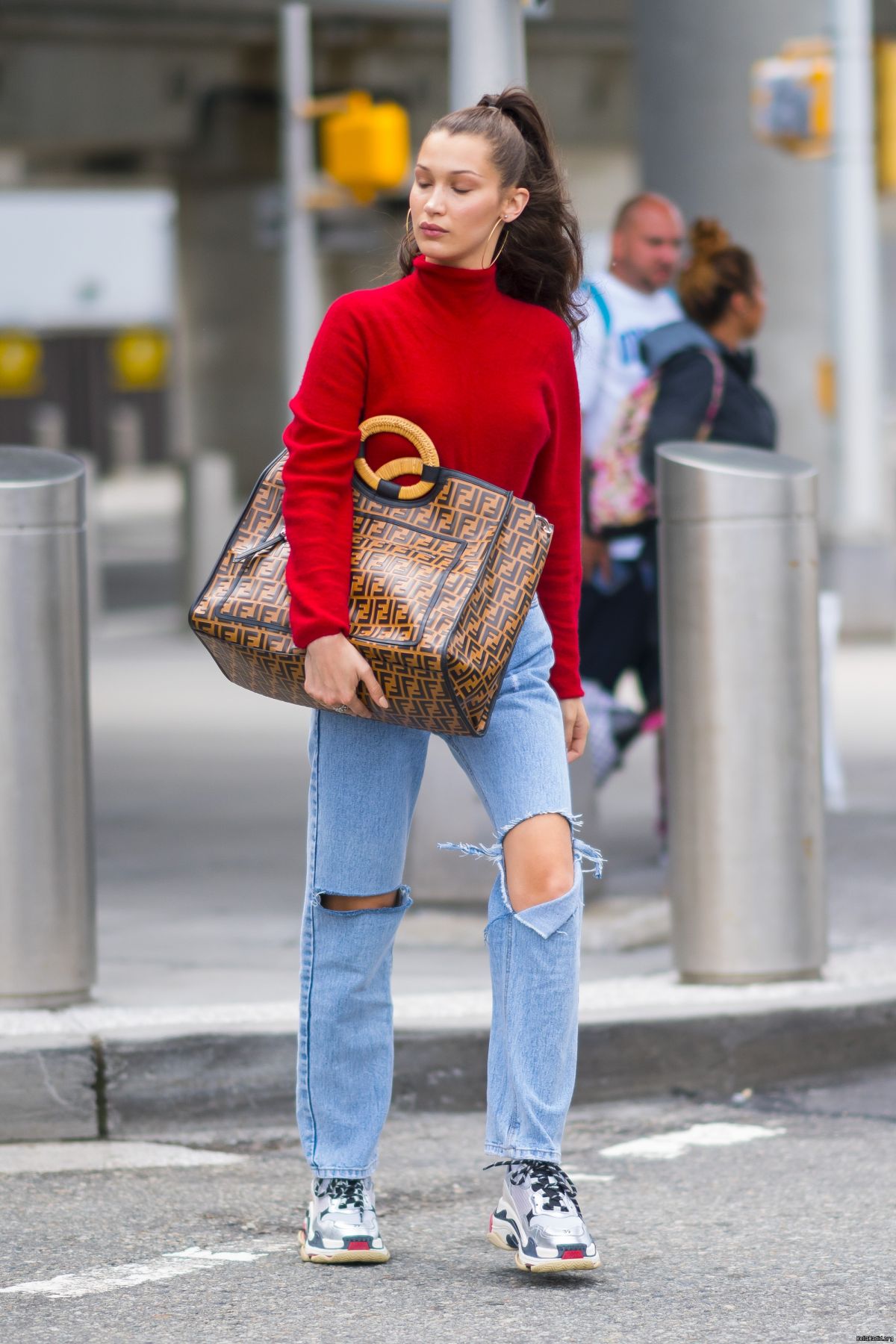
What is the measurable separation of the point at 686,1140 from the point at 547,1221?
1.08 metres

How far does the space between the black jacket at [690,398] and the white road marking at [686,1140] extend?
6.92 ft

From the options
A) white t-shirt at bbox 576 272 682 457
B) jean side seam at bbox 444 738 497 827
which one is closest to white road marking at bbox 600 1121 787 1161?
jean side seam at bbox 444 738 497 827

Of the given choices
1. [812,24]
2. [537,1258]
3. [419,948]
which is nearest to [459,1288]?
[537,1258]

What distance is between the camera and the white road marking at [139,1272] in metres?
3.75

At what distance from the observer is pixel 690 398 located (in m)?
6.41

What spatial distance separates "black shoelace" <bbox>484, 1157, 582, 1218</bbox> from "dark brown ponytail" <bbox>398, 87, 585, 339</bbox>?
4.32 feet

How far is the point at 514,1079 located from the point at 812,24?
1125 centimetres

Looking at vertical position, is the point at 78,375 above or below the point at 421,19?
below

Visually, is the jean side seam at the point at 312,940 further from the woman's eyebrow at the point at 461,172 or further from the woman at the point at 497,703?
the woman's eyebrow at the point at 461,172

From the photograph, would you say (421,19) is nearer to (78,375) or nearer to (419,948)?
(419,948)

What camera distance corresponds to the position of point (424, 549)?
361 cm

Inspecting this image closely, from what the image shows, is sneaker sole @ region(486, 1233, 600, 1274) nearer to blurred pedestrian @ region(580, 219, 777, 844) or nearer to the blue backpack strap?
blurred pedestrian @ region(580, 219, 777, 844)

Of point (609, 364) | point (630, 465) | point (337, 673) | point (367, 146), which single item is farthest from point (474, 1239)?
point (367, 146)

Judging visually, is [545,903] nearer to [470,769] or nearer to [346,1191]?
[470,769]
